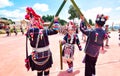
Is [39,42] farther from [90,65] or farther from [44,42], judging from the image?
[90,65]

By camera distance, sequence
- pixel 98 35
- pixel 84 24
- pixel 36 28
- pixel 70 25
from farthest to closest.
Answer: pixel 70 25 → pixel 84 24 → pixel 98 35 → pixel 36 28

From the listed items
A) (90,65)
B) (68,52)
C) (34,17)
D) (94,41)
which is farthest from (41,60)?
(68,52)

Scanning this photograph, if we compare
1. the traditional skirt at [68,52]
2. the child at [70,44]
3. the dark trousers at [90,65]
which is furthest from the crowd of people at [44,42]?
the traditional skirt at [68,52]

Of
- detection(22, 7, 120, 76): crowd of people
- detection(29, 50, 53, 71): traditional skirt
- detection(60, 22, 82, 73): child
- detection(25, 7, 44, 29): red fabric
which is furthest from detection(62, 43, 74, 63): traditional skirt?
detection(25, 7, 44, 29): red fabric

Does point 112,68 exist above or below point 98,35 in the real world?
below

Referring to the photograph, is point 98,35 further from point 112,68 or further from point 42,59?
point 112,68

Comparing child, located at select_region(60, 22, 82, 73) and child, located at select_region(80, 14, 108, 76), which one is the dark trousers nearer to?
child, located at select_region(80, 14, 108, 76)

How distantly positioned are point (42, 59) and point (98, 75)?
2448 mm

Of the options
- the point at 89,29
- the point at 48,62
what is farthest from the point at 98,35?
the point at 48,62

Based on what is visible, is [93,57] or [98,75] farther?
[98,75]

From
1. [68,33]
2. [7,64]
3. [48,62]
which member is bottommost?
[7,64]

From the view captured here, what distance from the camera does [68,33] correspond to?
7426 millimetres

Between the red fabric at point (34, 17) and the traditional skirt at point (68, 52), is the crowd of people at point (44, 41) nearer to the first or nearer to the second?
the red fabric at point (34, 17)

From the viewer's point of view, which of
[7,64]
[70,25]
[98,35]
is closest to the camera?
[98,35]
